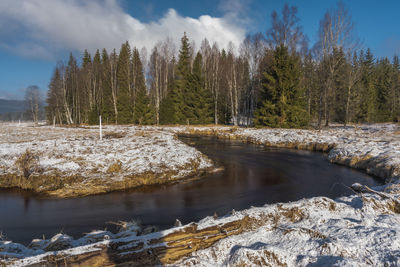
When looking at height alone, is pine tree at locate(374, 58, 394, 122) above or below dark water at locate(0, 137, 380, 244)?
above

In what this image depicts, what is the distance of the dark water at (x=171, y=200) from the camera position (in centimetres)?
546

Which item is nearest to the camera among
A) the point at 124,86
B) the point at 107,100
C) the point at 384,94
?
the point at 124,86

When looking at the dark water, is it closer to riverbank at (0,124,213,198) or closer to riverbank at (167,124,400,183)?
riverbank at (0,124,213,198)

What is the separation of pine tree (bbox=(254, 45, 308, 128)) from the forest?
108 millimetres

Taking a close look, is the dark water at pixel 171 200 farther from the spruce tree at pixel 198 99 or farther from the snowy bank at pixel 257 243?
the spruce tree at pixel 198 99

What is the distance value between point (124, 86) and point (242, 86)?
21.9 metres

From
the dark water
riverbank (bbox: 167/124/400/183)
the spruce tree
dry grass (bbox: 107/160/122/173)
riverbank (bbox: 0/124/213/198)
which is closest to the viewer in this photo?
the dark water

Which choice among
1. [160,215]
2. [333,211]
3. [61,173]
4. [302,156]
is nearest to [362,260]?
[333,211]

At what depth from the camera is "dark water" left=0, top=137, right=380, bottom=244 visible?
5.46m

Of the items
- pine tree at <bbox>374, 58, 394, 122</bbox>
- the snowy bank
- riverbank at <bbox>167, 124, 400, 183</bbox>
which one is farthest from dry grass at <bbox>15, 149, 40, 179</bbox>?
pine tree at <bbox>374, 58, 394, 122</bbox>

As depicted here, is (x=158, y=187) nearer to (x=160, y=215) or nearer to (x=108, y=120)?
(x=160, y=215)

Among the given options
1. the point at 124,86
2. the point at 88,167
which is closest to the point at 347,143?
the point at 88,167

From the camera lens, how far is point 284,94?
969 inches

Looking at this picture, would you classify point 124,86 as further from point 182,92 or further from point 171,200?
point 171,200
